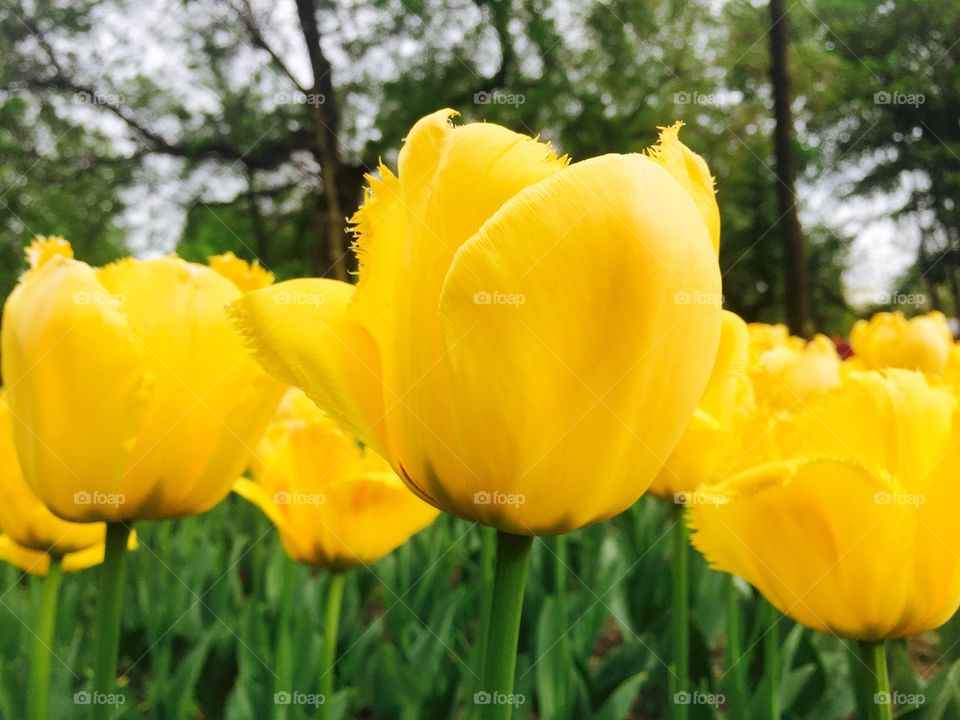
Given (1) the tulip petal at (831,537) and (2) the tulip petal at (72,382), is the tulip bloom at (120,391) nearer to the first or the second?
(2) the tulip petal at (72,382)

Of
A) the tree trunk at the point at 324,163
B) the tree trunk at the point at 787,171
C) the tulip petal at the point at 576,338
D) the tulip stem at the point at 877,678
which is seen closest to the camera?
the tulip petal at the point at 576,338

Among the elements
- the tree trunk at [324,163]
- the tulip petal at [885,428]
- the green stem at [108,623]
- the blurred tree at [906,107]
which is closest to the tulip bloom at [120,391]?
the green stem at [108,623]

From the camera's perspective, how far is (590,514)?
0.54m

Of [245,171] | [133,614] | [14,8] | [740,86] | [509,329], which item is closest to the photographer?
[509,329]

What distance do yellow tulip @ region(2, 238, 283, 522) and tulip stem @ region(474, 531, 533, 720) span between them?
0.37 meters

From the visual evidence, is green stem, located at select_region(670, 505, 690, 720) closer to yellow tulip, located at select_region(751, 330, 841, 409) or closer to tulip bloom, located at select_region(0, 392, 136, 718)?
yellow tulip, located at select_region(751, 330, 841, 409)

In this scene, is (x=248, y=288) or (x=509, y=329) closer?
(x=509, y=329)

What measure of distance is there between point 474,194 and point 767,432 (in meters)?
0.43

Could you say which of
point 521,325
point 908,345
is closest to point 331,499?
point 521,325

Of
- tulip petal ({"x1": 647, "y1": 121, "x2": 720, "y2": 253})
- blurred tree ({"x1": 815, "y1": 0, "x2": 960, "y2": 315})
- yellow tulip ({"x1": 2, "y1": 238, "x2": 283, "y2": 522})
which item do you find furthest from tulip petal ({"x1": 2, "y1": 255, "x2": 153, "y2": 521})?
blurred tree ({"x1": 815, "y1": 0, "x2": 960, "y2": 315})

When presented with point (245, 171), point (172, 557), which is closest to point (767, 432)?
point (172, 557)

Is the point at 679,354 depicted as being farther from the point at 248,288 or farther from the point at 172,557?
the point at 172,557

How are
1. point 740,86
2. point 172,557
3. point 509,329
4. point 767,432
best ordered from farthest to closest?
point 740,86 → point 172,557 → point 767,432 → point 509,329

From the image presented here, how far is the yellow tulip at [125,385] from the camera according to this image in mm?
730
